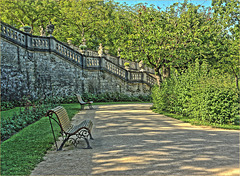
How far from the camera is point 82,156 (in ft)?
18.2

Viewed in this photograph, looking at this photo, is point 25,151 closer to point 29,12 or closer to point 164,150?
point 164,150

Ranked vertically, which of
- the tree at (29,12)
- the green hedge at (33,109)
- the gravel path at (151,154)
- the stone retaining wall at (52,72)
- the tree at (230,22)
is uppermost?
the tree at (29,12)

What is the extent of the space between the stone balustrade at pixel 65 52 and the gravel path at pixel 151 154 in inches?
473

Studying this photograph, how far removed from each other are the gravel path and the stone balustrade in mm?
12014

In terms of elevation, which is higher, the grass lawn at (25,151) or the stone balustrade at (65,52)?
the stone balustrade at (65,52)

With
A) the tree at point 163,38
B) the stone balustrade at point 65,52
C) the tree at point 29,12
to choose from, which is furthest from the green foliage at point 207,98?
the tree at point 29,12

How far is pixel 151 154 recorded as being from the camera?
548cm

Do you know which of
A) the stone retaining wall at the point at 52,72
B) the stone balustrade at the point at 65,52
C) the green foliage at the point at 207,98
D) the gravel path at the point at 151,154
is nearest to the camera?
the gravel path at the point at 151,154

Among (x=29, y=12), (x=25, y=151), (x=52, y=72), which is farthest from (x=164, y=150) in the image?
(x=29, y=12)

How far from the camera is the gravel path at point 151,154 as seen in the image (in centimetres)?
451

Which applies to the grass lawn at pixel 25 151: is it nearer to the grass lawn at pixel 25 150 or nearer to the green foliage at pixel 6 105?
the grass lawn at pixel 25 150

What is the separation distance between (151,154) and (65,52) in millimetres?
15954

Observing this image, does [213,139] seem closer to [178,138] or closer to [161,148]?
[178,138]

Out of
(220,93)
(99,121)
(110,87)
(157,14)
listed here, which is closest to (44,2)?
(110,87)
